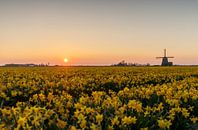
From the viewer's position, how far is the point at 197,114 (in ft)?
30.5

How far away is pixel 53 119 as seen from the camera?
248 inches

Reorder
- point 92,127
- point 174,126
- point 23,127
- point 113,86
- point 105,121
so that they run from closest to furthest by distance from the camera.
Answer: point 23,127, point 92,127, point 105,121, point 174,126, point 113,86

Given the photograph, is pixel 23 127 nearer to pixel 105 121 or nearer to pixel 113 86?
pixel 105 121

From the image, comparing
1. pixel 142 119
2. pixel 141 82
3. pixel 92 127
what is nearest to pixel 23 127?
pixel 92 127

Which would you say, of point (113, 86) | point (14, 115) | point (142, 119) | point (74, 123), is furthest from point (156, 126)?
point (113, 86)

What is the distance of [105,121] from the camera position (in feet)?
21.5

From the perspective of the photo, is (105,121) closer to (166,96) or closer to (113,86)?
(166,96)

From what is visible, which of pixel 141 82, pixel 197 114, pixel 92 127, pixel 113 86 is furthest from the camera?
pixel 141 82

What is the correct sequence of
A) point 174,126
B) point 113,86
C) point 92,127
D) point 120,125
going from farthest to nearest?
point 113,86
point 174,126
point 120,125
point 92,127

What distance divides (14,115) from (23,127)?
1.12 meters

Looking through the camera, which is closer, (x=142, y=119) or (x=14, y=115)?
(x=14, y=115)

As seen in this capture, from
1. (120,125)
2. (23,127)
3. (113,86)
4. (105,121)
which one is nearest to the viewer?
(23,127)

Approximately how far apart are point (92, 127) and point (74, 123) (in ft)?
2.65

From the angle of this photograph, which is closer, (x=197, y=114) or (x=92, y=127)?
(x=92, y=127)
